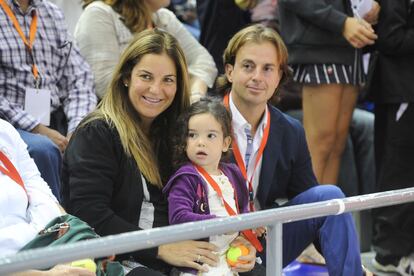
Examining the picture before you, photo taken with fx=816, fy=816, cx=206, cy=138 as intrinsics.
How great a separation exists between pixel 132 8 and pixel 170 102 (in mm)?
1079

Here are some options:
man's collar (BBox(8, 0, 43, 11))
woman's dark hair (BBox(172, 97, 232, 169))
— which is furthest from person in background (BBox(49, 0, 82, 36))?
woman's dark hair (BBox(172, 97, 232, 169))

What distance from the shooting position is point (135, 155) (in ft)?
9.16

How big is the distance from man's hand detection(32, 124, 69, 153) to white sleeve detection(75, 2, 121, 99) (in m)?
0.49

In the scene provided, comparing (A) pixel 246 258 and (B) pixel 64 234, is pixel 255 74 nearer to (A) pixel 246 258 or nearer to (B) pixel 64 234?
(A) pixel 246 258

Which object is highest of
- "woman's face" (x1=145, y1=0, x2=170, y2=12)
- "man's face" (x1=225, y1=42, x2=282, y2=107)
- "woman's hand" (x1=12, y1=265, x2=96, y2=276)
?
"woman's face" (x1=145, y1=0, x2=170, y2=12)

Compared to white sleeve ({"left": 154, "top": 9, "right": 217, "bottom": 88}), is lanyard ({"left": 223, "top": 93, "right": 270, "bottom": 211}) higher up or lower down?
lower down

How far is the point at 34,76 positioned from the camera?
3.46 metres

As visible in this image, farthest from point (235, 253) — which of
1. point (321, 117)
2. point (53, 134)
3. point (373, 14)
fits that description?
point (373, 14)

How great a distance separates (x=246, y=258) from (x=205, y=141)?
424 mm

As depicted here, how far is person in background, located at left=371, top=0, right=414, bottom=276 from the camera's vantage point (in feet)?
13.3

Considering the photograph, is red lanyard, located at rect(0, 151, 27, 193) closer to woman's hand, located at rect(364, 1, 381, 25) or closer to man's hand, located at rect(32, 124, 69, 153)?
man's hand, located at rect(32, 124, 69, 153)

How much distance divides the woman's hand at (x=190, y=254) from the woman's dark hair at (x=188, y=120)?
31 centimetres

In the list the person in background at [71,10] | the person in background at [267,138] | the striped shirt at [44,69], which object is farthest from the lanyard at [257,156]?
the person in background at [71,10]

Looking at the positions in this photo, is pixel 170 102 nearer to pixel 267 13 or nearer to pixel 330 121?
pixel 330 121
